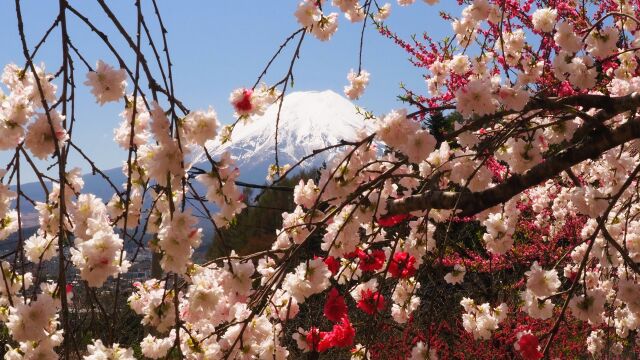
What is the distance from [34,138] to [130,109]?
318mm

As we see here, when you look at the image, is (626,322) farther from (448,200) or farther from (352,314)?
(352,314)

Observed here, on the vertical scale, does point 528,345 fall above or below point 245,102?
below

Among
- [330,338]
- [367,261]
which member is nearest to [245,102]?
[367,261]

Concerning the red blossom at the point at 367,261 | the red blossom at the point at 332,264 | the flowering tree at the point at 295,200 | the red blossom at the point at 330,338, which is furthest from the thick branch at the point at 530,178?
the red blossom at the point at 330,338

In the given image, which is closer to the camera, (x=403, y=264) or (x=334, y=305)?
(x=403, y=264)

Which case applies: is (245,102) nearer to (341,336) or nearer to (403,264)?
(403,264)

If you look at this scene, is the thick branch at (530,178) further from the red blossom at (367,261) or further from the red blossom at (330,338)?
the red blossom at (330,338)

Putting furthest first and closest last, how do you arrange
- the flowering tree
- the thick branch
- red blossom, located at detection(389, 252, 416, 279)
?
1. red blossom, located at detection(389, 252, 416, 279)
2. the thick branch
3. the flowering tree

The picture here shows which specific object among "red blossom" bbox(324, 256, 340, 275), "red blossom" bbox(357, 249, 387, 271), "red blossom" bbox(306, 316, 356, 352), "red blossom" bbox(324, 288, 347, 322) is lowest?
"red blossom" bbox(306, 316, 356, 352)

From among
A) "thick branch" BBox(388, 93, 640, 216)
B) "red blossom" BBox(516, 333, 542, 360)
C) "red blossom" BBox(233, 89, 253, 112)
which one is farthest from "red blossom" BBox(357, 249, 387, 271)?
"red blossom" BBox(233, 89, 253, 112)

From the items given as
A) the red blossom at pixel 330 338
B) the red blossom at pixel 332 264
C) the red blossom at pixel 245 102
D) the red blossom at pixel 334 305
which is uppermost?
the red blossom at pixel 245 102

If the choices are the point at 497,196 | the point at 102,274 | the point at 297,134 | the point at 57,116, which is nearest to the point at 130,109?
the point at 57,116

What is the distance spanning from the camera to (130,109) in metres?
1.59

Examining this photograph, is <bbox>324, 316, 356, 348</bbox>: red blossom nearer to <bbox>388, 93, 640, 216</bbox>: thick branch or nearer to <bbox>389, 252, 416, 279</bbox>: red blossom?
<bbox>389, 252, 416, 279</bbox>: red blossom
